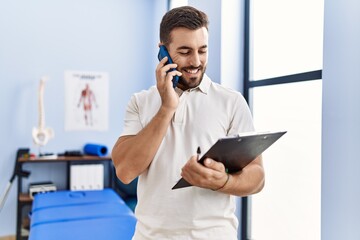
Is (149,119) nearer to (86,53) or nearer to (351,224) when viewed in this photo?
(351,224)

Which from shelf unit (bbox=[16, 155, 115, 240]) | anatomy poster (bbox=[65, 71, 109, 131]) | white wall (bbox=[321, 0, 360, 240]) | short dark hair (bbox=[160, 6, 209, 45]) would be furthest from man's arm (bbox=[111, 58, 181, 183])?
anatomy poster (bbox=[65, 71, 109, 131])

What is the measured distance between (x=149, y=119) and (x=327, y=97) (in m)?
0.77

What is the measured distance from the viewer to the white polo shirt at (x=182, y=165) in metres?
0.94

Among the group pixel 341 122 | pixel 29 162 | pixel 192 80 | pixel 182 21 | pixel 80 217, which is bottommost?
pixel 80 217

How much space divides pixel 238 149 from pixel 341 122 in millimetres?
641

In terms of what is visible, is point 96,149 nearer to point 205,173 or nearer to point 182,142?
point 182,142

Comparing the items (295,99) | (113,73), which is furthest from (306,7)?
(113,73)

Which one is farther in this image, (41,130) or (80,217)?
(41,130)

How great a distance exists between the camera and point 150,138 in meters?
0.95

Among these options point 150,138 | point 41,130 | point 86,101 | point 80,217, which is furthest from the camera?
point 86,101

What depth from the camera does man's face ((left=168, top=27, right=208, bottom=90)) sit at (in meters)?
1.02

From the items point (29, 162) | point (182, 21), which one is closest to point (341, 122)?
point (182, 21)

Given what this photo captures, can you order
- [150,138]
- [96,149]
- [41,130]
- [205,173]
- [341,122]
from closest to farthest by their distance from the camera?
[205,173]
[150,138]
[341,122]
[41,130]
[96,149]

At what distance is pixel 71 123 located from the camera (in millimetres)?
3352
